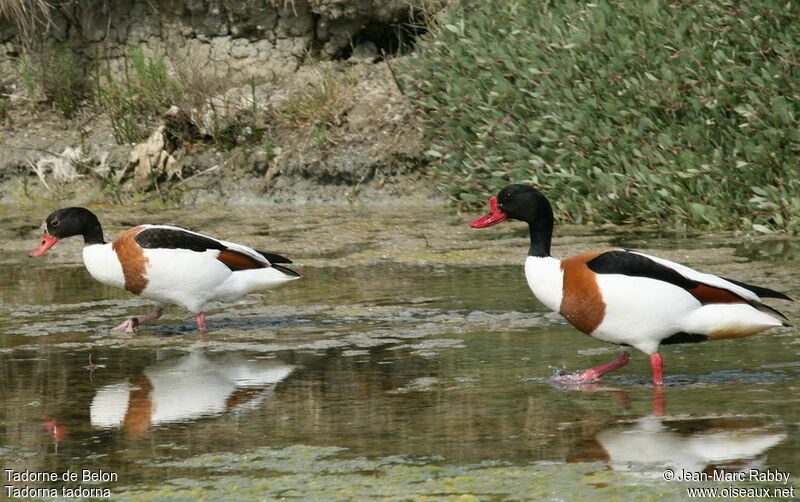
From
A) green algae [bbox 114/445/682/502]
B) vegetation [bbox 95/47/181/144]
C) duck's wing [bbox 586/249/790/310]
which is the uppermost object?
vegetation [bbox 95/47/181/144]

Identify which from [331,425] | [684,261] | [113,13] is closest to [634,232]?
[684,261]

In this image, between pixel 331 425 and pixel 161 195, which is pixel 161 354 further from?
pixel 161 195

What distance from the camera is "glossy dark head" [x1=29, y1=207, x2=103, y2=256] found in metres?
8.59

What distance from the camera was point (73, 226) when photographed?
28.6 feet

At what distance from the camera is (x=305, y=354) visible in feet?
23.5

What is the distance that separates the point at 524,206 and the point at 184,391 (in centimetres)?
221

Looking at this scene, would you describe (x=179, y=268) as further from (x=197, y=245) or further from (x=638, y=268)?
(x=638, y=268)

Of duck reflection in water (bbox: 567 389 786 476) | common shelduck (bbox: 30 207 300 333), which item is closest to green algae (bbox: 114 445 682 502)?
duck reflection in water (bbox: 567 389 786 476)

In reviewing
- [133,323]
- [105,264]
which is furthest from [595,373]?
[105,264]

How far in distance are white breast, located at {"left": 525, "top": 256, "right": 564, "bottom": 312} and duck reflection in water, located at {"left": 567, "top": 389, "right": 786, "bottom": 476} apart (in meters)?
1.06

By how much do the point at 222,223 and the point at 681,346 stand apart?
6.88m

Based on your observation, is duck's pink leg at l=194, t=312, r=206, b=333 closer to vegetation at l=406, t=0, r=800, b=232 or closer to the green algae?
the green algae

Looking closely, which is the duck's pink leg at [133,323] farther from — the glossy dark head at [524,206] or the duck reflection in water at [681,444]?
the duck reflection in water at [681,444]

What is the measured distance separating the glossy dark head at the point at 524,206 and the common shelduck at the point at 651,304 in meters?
0.72
